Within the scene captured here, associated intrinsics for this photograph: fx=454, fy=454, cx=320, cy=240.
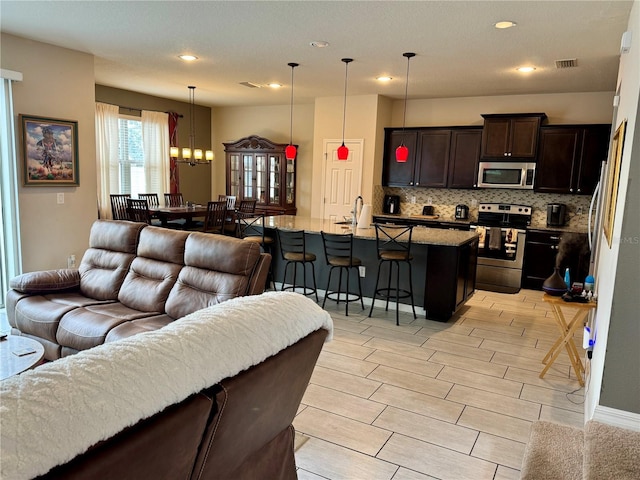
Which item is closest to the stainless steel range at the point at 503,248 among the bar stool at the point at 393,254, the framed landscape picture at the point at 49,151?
the bar stool at the point at 393,254

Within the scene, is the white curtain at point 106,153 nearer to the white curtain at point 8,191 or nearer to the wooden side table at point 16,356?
the white curtain at point 8,191

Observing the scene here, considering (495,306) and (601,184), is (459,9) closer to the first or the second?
(601,184)

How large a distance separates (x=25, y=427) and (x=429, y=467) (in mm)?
2013

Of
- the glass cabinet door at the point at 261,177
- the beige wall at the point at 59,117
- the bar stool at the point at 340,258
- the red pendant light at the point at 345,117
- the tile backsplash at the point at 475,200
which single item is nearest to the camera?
the beige wall at the point at 59,117

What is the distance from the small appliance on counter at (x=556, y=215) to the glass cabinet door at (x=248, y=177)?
16.8ft

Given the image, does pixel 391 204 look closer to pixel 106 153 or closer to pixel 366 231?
pixel 366 231

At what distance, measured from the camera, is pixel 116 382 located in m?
1.01

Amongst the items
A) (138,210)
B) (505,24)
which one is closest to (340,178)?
(138,210)

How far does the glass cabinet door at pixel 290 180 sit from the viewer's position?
844cm

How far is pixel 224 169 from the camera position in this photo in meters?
9.67

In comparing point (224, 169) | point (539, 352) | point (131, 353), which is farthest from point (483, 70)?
point (224, 169)

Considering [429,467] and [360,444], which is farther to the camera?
[360,444]

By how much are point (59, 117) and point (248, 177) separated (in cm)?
405

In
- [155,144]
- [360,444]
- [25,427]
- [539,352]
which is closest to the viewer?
[25,427]
